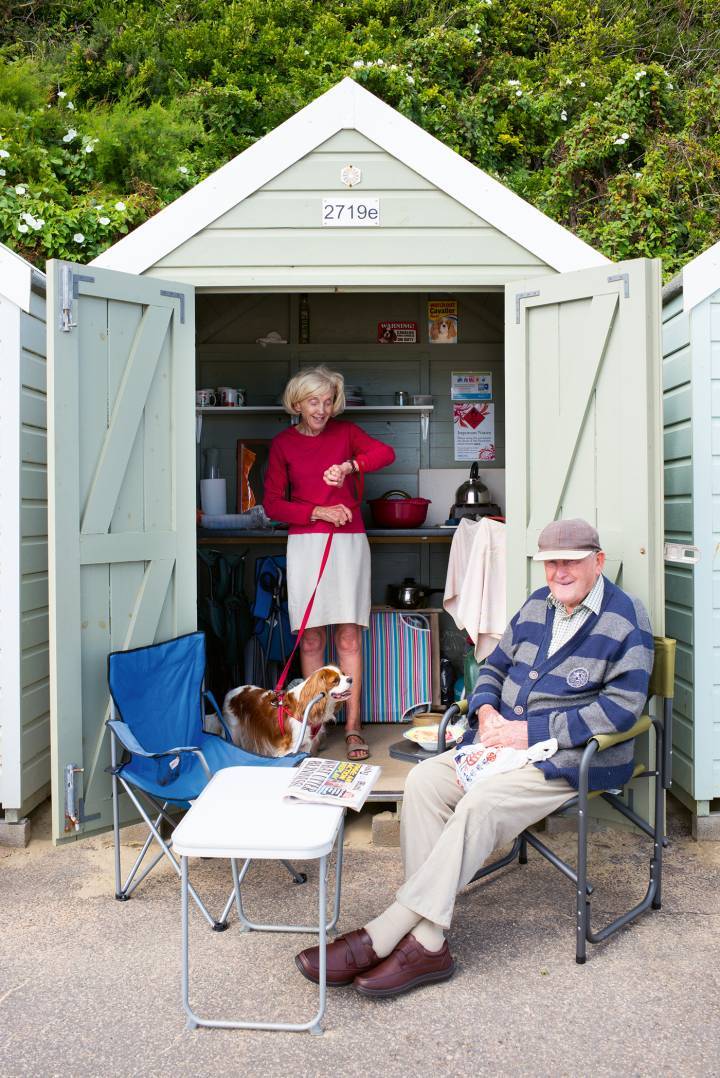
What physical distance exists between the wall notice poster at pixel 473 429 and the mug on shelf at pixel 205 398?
1.54m

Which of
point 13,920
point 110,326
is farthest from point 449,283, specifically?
point 13,920

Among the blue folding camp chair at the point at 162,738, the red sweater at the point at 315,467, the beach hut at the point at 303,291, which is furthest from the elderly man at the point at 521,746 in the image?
the red sweater at the point at 315,467

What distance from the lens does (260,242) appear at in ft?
13.3

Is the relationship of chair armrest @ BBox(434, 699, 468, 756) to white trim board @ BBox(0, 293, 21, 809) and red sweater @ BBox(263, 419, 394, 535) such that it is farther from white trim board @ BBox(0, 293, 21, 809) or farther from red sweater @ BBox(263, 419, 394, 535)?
white trim board @ BBox(0, 293, 21, 809)

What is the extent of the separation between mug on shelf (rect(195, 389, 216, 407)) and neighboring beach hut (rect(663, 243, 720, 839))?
2837 millimetres

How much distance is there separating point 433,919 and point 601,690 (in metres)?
0.92

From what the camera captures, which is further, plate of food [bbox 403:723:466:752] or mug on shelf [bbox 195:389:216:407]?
mug on shelf [bbox 195:389:216:407]

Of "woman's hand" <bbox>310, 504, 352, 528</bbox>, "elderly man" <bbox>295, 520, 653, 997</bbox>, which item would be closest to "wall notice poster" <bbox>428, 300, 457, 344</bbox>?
"woman's hand" <bbox>310, 504, 352, 528</bbox>

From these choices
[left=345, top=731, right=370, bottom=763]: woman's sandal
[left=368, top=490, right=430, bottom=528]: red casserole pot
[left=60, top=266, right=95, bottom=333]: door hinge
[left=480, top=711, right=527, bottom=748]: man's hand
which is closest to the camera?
[left=480, top=711, right=527, bottom=748]: man's hand

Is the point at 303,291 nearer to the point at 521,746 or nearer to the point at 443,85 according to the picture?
the point at 521,746

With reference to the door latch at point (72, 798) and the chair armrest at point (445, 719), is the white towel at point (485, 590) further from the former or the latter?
the door latch at point (72, 798)

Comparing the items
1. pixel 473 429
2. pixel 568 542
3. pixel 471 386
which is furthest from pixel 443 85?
pixel 568 542

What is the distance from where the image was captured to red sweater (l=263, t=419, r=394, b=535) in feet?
15.2

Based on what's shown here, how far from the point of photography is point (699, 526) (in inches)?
153
